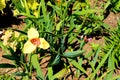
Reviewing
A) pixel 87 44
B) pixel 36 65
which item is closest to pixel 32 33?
pixel 36 65

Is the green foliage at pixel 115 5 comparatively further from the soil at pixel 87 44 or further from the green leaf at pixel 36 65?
the green leaf at pixel 36 65

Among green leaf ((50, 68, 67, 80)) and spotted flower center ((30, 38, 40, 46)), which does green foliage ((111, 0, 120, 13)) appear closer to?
green leaf ((50, 68, 67, 80))

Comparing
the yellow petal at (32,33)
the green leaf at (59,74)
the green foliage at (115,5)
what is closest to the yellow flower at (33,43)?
the yellow petal at (32,33)

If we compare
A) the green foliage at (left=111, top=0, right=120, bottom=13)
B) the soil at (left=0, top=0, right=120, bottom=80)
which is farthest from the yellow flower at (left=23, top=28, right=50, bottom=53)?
the green foliage at (left=111, top=0, right=120, bottom=13)

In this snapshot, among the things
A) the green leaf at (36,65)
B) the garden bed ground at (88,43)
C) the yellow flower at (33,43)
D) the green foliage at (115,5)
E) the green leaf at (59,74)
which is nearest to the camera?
the yellow flower at (33,43)

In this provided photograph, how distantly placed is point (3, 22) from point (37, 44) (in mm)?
829

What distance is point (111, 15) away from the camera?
2.41 m

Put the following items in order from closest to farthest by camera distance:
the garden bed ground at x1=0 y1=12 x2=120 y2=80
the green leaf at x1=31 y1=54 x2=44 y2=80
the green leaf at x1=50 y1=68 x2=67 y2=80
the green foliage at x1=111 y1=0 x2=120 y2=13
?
the green leaf at x1=31 y1=54 x2=44 y2=80 < the green leaf at x1=50 y1=68 x2=67 y2=80 < the garden bed ground at x1=0 y1=12 x2=120 y2=80 < the green foliage at x1=111 y1=0 x2=120 y2=13

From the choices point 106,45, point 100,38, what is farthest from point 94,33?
point 106,45

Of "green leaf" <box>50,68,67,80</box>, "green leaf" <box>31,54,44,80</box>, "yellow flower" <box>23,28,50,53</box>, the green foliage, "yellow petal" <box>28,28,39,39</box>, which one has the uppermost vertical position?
"yellow petal" <box>28,28,39,39</box>

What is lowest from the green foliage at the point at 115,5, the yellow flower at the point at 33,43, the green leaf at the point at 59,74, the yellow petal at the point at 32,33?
the green leaf at the point at 59,74

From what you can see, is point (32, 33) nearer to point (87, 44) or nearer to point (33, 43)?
point (33, 43)

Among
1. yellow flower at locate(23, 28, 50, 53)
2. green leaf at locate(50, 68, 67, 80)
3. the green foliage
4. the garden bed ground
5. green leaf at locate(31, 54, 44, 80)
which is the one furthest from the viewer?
the green foliage

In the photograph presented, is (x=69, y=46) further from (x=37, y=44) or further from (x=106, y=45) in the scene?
(x=37, y=44)
